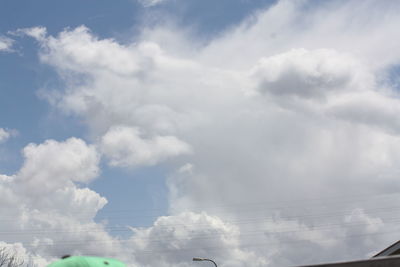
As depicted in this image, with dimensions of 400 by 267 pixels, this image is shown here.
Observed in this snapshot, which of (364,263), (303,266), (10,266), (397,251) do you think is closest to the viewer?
(364,263)

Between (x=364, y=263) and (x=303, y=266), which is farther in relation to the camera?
(x=303, y=266)

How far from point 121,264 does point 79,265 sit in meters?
0.77

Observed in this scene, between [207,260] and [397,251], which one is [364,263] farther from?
[207,260]

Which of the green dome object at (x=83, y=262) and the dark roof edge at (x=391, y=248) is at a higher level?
the dark roof edge at (x=391, y=248)

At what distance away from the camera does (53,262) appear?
20.6ft

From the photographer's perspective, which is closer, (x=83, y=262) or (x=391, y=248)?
(x=83, y=262)

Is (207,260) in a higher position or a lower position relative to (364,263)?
higher

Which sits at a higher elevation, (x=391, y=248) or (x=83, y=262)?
(x=391, y=248)

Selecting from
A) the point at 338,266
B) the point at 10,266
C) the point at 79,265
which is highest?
the point at 10,266

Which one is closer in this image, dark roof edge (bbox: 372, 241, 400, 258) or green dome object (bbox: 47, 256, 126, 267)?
green dome object (bbox: 47, 256, 126, 267)

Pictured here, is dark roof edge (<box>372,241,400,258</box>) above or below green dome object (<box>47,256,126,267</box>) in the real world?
above

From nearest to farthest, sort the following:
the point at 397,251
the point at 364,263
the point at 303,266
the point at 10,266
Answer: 1. the point at 364,263
2. the point at 303,266
3. the point at 397,251
4. the point at 10,266

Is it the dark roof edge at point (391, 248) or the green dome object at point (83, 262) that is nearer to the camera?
the green dome object at point (83, 262)

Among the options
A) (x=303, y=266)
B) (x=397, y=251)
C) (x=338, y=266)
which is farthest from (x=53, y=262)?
(x=397, y=251)
